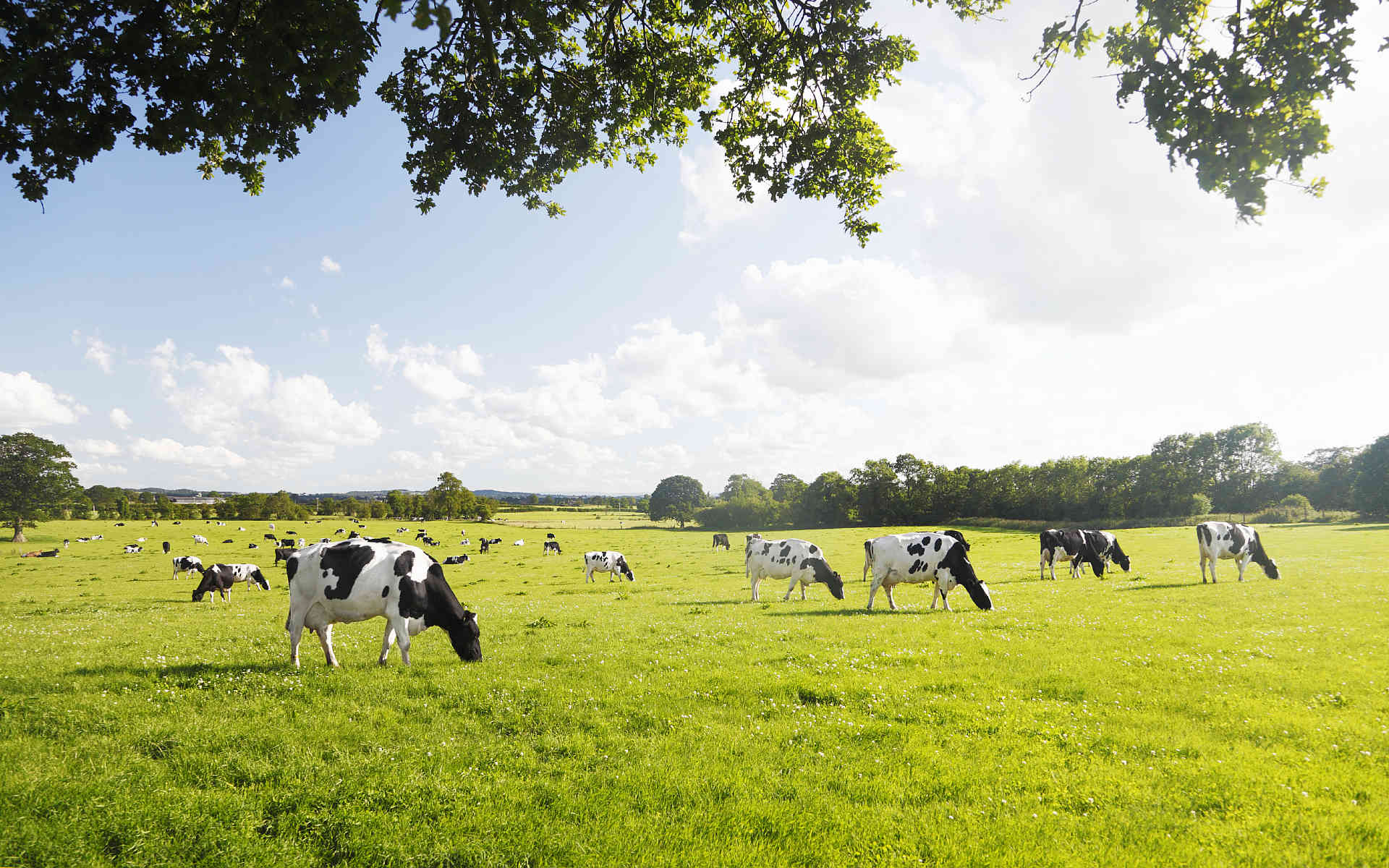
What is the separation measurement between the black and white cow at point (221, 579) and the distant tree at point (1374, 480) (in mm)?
126323

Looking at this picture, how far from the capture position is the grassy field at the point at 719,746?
5.25 m

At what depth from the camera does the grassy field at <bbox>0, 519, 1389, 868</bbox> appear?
5246 millimetres

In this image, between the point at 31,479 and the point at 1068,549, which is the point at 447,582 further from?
the point at 31,479

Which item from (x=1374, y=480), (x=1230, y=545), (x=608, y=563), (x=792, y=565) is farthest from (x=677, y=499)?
(x=1374, y=480)

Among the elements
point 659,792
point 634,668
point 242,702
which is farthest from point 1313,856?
point 242,702

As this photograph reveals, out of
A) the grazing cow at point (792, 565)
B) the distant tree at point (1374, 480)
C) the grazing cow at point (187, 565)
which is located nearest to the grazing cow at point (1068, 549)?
the grazing cow at point (792, 565)

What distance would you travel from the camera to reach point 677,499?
4756 inches

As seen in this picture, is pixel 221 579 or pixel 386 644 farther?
pixel 221 579

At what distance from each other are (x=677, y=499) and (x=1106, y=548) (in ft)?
308

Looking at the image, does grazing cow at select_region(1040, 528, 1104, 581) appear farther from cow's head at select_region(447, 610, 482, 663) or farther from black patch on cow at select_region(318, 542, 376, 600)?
black patch on cow at select_region(318, 542, 376, 600)

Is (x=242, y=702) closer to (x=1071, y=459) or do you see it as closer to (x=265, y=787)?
(x=265, y=787)

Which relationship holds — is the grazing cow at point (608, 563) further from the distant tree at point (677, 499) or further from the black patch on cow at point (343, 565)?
the distant tree at point (677, 499)

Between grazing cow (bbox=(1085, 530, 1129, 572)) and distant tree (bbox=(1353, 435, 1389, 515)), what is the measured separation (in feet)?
264

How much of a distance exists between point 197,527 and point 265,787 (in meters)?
93.2
